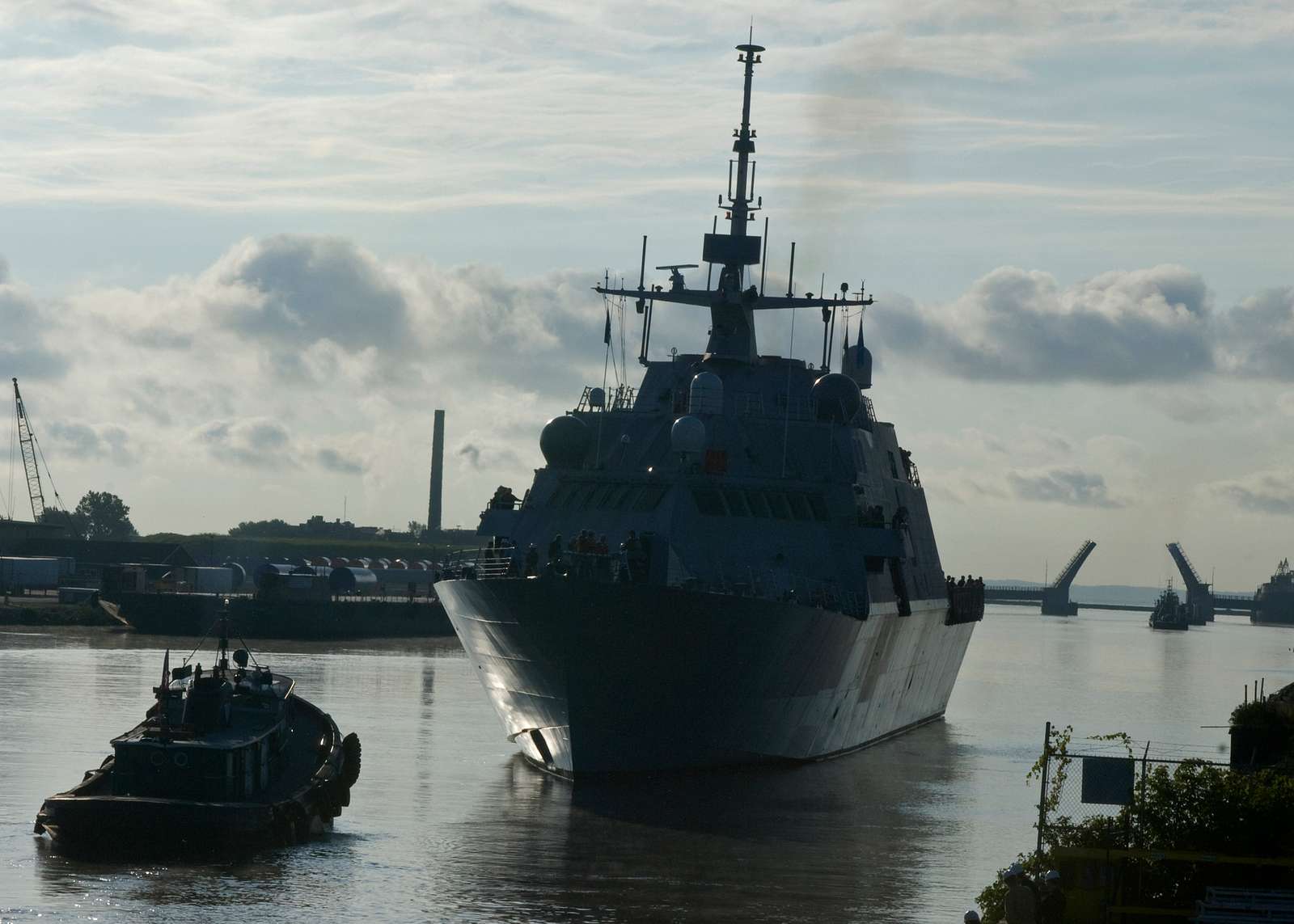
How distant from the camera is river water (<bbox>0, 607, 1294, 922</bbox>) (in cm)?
2308

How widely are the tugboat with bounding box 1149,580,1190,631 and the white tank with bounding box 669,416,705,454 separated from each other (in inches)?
5665

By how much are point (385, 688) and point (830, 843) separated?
30.0m

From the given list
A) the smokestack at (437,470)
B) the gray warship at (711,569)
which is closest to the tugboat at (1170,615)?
the smokestack at (437,470)

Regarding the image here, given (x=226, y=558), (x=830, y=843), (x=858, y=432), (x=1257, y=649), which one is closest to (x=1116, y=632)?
(x=1257, y=649)

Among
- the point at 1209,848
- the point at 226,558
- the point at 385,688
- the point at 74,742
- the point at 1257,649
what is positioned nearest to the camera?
the point at 1209,848

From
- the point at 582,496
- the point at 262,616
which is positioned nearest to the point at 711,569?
the point at 582,496

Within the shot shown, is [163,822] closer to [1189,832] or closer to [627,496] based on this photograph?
[627,496]

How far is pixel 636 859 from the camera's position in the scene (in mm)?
26109

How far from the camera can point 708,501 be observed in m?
35.2

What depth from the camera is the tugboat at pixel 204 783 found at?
2556 centimetres

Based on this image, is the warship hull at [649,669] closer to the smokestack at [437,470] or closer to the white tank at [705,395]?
the white tank at [705,395]

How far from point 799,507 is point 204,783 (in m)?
14.6

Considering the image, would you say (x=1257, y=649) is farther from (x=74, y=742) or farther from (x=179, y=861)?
(x=179, y=861)

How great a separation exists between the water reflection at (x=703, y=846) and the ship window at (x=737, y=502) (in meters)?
5.19
